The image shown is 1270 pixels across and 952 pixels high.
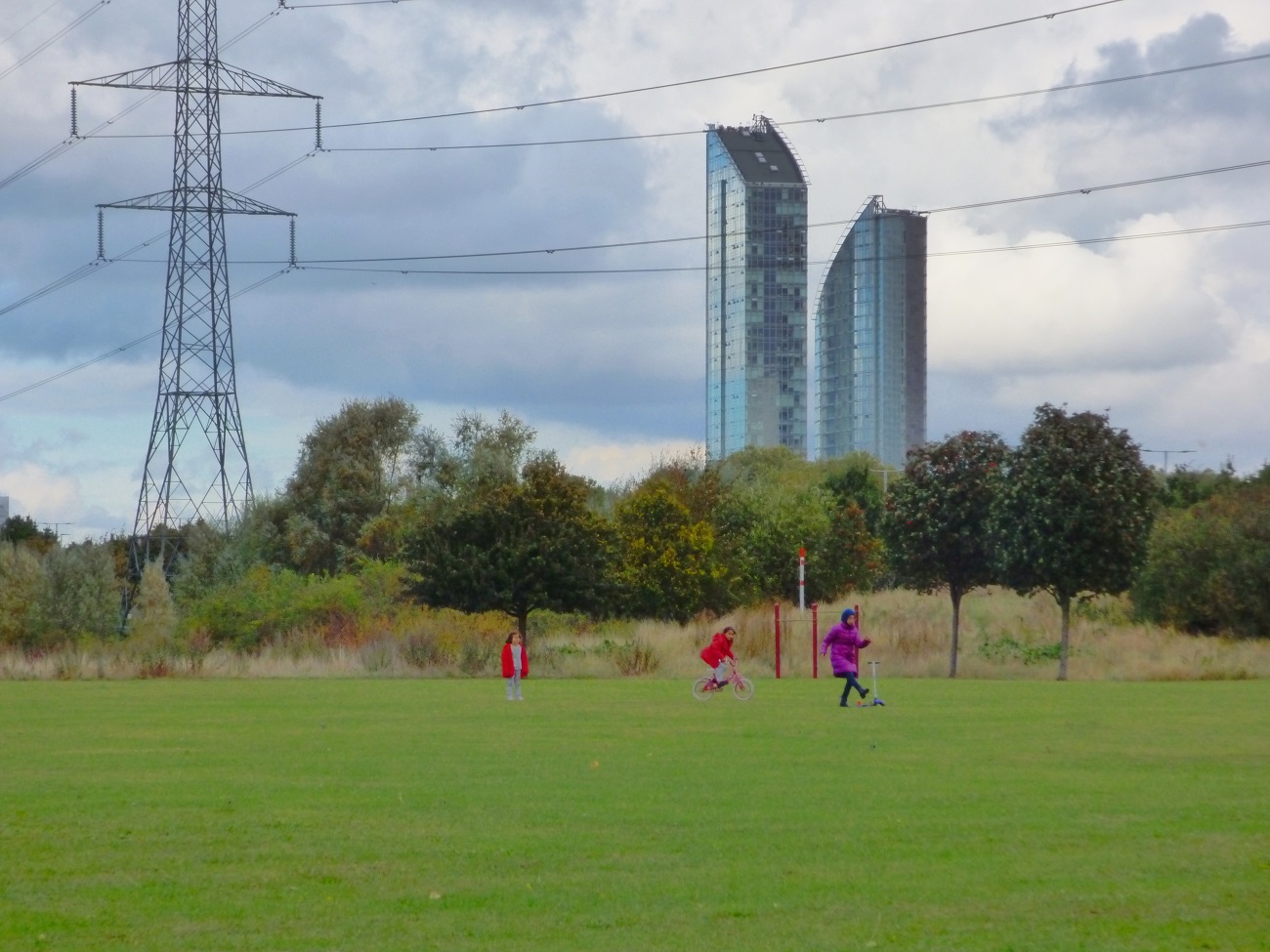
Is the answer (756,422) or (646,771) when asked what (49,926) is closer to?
(646,771)

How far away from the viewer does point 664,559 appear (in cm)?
5591

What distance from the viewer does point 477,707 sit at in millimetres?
27625

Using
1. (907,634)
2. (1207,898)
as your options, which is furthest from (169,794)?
(907,634)

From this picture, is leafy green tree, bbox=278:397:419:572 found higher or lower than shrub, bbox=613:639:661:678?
higher

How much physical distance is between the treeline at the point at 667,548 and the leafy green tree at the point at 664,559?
7 cm

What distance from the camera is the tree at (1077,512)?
129ft

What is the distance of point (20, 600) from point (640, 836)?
166 ft

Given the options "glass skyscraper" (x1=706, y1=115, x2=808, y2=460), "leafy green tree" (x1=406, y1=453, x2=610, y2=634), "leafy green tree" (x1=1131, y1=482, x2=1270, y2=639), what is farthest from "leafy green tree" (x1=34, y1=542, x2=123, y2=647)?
"glass skyscraper" (x1=706, y1=115, x2=808, y2=460)

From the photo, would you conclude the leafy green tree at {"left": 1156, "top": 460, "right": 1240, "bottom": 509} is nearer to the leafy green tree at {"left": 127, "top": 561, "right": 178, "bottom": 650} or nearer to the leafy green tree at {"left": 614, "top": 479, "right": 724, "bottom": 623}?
the leafy green tree at {"left": 614, "top": 479, "right": 724, "bottom": 623}

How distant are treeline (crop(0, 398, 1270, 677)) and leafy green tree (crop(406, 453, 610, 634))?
0.20 ft

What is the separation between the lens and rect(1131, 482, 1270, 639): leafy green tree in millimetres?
47531

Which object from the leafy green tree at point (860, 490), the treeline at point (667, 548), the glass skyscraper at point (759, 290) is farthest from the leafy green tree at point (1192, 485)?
the glass skyscraper at point (759, 290)

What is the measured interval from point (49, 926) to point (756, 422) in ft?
603

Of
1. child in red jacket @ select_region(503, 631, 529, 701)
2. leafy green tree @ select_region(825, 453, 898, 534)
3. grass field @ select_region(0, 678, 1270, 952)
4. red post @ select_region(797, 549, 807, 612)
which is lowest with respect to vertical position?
grass field @ select_region(0, 678, 1270, 952)
